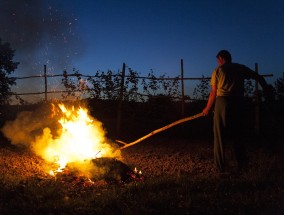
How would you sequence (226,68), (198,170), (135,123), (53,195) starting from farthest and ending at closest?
(135,123) < (198,170) < (226,68) < (53,195)

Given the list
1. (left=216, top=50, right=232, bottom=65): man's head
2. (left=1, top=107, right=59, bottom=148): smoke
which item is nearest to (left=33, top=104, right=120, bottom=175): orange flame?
(left=1, top=107, right=59, bottom=148): smoke

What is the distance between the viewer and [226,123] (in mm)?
6523

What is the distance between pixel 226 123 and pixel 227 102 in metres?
0.38

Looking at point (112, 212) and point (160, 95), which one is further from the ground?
point (160, 95)

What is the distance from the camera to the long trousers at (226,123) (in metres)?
6.51

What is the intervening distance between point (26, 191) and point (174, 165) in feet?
10.5

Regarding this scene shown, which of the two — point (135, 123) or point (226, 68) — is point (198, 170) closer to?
point (226, 68)

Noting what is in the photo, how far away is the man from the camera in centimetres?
651

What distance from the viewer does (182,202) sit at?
4828mm

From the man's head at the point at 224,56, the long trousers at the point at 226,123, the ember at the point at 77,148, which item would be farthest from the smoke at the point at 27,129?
the man's head at the point at 224,56

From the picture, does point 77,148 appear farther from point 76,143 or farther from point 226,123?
point 226,123

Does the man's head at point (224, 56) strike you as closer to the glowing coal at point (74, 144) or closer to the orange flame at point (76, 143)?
the glowing coal at point (74, 144)

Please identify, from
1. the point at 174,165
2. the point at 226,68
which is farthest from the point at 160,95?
the point at 226,68

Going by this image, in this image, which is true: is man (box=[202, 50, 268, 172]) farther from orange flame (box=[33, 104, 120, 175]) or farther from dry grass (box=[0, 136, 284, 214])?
orange flame (box=[33, 104, 120, 175])
